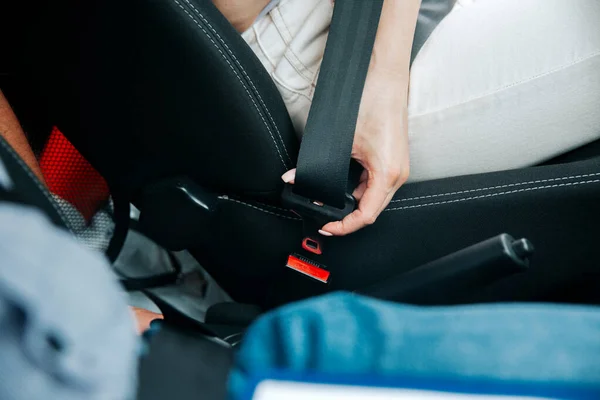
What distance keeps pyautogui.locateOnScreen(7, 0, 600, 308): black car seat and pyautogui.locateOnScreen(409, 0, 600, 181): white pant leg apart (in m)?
0.05

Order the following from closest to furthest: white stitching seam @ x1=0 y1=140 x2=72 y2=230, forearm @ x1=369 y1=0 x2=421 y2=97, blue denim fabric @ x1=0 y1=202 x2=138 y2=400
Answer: blue denim fabric @ x1=0 y1=202 x2=138 y2=400
white stitching seam @ x1=0 y1=140 x2=72 y2=230
forearm @ x1=369 y1=0 x2=421 y2=97

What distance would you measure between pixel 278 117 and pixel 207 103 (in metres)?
0.09

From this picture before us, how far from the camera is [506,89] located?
0.64 m

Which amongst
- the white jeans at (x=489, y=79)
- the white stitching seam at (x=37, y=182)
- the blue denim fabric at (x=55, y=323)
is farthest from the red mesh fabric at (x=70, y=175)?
the blue denim fabric at (x=55, y=323)

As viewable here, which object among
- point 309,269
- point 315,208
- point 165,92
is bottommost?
point 309,269

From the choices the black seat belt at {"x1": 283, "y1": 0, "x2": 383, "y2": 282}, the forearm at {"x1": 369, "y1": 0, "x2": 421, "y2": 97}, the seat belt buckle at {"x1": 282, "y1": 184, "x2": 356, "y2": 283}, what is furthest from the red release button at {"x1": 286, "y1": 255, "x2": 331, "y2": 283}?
the forearm at {"x1": 369, "y1": 0, "x2": 421, "y2": 97}

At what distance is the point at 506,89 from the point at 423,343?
441 millimetres

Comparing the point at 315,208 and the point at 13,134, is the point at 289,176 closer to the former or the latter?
the point at 315,208

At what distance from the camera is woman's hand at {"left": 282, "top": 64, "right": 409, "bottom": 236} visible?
2.05 ft

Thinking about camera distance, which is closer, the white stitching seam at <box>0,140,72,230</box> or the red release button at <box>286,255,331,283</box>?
the white stitching seam at <box>0,140,72,230</box>

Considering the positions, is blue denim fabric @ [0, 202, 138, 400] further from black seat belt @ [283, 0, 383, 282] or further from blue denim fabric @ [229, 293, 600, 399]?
black seat belt @ [283, 0, 383, 282]

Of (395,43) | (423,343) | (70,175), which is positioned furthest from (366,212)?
(70,175)

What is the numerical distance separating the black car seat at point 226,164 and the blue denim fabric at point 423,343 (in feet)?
1.02

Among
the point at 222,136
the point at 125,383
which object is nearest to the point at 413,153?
the point at 222,136
